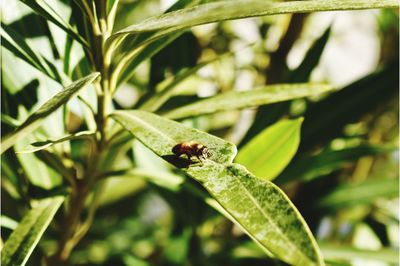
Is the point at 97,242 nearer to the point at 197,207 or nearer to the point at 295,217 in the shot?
the point at 197,207

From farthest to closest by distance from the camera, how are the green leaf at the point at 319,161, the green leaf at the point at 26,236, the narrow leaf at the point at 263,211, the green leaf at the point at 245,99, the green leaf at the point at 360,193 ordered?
the green leaf at the point at 360,193 < the green leaf at the point at 319,161 < the green leaf at the point at 245,99 < the green leaf at the point at 26,236 < the narrow leaf at the point at 263,211

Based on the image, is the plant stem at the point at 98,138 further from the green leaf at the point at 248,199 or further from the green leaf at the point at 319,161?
the green leaf at the point at 319,161

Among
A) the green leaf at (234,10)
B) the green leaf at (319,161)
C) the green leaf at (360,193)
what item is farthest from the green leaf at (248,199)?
the green leaf at (360,193)

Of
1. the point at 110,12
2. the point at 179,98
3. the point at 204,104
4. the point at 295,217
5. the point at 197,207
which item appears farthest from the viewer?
the point at 197,207

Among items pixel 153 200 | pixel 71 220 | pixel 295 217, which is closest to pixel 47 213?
pixel 71 220

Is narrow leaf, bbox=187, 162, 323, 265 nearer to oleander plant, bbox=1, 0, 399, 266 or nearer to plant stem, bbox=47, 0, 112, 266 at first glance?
oleander plant, bbox=1, 0, 399, 266

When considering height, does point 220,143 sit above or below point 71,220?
above

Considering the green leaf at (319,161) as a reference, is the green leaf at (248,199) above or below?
above

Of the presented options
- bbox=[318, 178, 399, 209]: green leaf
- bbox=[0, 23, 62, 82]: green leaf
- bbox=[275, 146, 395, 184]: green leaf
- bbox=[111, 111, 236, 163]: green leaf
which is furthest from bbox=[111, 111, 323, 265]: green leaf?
bbox=[318, 178, 399, 209]: green leaf
